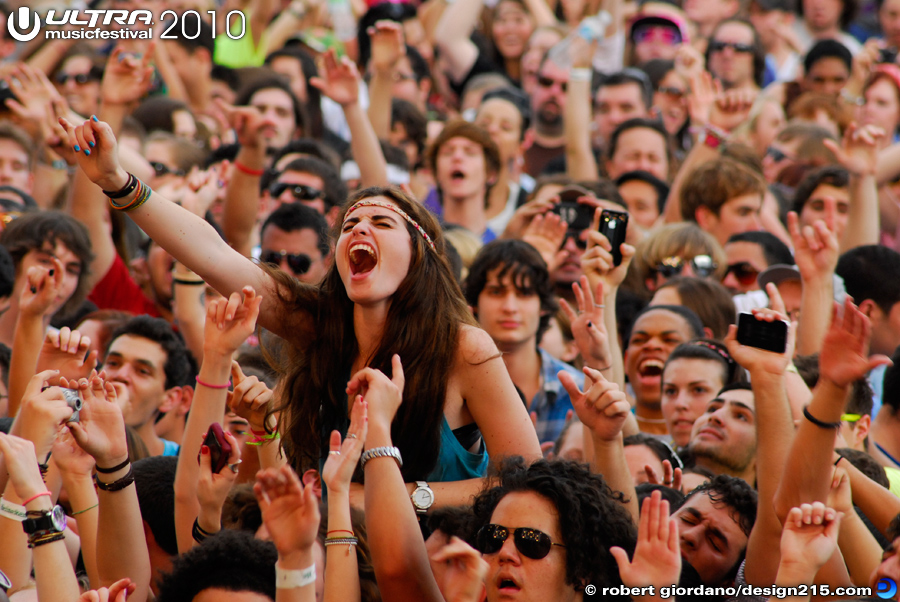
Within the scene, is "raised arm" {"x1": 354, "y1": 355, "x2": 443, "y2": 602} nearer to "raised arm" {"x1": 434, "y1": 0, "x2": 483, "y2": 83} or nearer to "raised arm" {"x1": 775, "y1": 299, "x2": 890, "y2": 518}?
"raised arm" {"x1": 775, "y1": 299, "x2": 890, "y2": 518}

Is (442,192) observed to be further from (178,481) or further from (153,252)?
(178,481)

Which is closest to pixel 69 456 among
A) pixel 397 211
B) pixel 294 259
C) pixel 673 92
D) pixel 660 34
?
pixel 397 211

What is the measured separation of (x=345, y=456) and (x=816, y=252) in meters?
2.51

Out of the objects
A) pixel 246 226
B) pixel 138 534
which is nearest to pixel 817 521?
pixel 138 534

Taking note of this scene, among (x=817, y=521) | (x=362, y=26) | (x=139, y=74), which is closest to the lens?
(x=817, y=521)

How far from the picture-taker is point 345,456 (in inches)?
110

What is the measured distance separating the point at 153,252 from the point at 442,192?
79.4 inches

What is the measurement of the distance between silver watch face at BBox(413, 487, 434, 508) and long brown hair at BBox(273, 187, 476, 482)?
89mm

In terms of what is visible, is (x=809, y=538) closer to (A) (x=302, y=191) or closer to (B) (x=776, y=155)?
A: (A) (x=302, y=191)

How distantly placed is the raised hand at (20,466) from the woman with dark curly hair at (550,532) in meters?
1.28

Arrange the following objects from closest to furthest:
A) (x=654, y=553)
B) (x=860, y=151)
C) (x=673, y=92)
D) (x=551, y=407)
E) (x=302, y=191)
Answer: (x=654, y=553)
(x=551, y=407)
(x=860, y=151)
(x=302, y=191)
(x=673, y=92)

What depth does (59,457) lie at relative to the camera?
344 cm

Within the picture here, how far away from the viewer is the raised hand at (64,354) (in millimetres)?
3793

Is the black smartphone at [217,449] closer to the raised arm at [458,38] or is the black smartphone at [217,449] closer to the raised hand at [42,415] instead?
the raised hand at [42,415]
